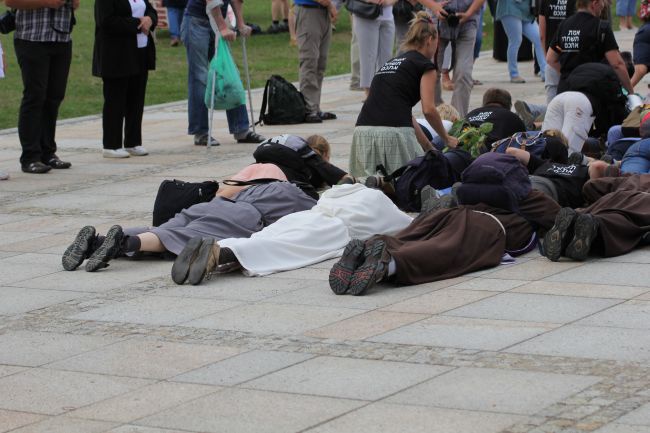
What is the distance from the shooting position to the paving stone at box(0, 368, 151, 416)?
5.33 metres

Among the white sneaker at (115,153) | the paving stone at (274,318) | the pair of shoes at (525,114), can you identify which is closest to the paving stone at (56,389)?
the paving stone at (274,318)

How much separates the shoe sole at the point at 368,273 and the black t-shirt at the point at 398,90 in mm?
2987

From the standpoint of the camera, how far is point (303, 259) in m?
7.85

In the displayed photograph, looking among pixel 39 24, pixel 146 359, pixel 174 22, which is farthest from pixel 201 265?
pixel 174 22

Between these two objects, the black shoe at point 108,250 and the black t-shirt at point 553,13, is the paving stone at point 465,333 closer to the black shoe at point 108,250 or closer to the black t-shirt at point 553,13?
the black shoe at point 108,250

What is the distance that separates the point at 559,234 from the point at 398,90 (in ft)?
8.57

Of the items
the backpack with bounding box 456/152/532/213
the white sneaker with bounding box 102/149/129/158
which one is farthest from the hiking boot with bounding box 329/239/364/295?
the white sneaker with bounding box 102/149/129/158

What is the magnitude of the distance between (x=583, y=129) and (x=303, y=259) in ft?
11.5

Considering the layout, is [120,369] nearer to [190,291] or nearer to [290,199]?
[190,291]

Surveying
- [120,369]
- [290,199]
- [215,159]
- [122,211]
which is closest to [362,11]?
[215,159]

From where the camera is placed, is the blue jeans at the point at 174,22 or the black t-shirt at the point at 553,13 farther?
the blue jeans at the point at 174,22

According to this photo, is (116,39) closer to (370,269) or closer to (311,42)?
(311,42)

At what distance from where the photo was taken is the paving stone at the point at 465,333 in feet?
19.6

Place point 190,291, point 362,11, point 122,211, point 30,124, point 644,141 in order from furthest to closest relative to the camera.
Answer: point 362,11 → point 30,124 → point 122,211 → point 644,141 → point 190,291
